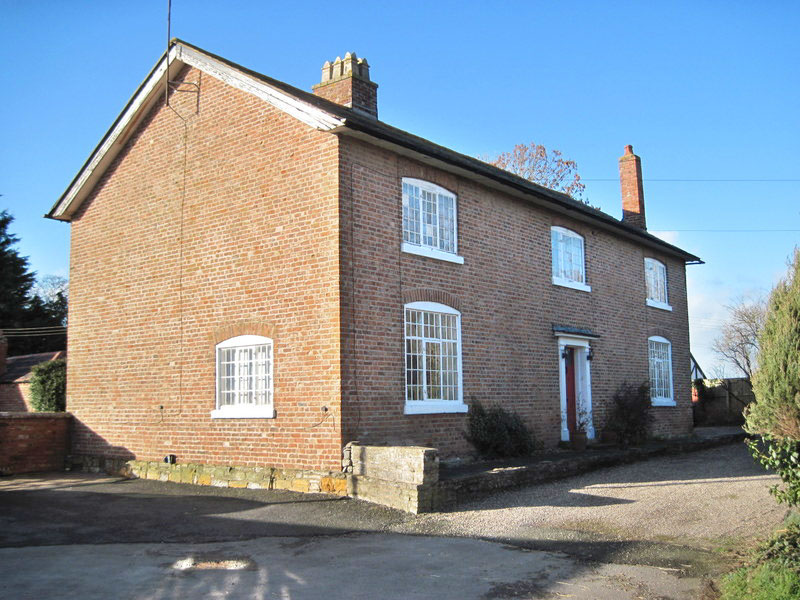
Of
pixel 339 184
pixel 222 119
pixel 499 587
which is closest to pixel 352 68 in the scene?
pixel 222 119

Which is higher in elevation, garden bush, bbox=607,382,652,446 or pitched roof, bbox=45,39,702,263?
pitched roof, bbox=45,39,702,263

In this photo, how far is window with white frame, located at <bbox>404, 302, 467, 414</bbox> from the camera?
13.1m

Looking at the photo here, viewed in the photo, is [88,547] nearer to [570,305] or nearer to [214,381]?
[214,381]

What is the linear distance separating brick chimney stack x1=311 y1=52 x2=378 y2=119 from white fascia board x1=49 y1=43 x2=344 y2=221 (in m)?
2.47

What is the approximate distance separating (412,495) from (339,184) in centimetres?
508

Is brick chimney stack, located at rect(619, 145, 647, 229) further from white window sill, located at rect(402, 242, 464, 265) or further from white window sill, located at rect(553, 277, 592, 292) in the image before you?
white window sill, located at rect(402, 242, 464, 265)

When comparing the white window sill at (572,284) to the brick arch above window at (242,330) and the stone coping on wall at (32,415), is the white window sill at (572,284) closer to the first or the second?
the brick arch above window at (242,330)

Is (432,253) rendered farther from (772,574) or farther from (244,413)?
(772,574)

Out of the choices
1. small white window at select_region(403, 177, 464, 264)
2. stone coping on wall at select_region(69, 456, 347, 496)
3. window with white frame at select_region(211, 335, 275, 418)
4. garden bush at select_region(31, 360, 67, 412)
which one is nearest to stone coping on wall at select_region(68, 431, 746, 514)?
stone coping on wall at select_region(69, 456, 347, 496)

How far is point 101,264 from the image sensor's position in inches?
632

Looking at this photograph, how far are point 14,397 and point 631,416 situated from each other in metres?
18.6

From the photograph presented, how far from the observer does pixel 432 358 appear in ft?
44.4

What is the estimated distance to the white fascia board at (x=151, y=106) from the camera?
12.5m

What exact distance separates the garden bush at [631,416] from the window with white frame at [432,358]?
5474 millimetres
